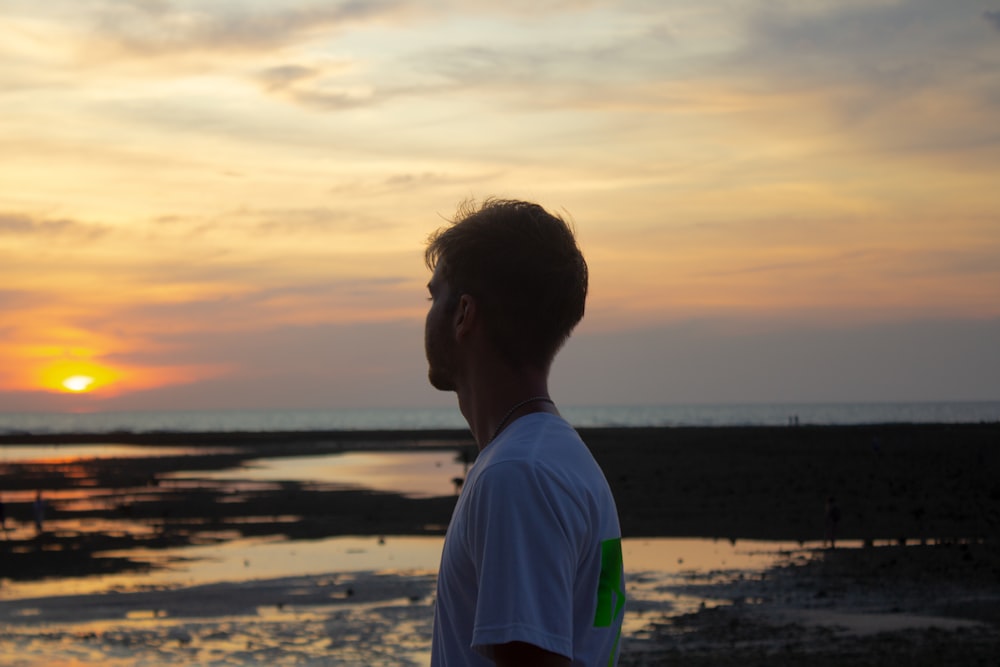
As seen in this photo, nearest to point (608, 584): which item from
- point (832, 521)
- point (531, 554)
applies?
point (531, 554)

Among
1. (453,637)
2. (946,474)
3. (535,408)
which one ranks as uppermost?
(535,408)

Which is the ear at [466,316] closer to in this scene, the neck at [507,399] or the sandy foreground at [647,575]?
the neck at [507,399]

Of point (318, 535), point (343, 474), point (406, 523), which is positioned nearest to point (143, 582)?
point (318, 535)

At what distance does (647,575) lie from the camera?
22.0m

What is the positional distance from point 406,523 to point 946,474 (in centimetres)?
2293

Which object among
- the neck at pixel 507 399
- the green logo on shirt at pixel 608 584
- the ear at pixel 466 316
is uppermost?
the ear at pixel 466 316

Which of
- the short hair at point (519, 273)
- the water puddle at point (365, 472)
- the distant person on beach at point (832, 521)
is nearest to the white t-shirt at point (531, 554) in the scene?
the short hair at point (519, 273)

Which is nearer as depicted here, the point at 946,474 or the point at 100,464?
the point at 946,474

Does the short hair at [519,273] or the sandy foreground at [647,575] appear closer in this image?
the short hair at [519,273]

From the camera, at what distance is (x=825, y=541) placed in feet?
88.7

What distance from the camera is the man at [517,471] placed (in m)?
2.33

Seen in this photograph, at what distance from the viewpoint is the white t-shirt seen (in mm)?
2320

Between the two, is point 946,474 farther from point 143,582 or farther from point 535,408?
point 535,408

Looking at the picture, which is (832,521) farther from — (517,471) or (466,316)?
(517,471)
